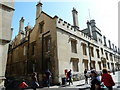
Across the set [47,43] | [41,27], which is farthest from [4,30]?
[41,27]

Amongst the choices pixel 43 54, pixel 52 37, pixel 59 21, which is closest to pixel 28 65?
pixel 43 54

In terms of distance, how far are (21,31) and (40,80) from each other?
14005 mm

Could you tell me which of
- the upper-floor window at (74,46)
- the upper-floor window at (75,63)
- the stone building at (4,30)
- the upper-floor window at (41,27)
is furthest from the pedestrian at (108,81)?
the upper-floor window at (41,27)

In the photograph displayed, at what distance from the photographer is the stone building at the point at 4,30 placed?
897cm

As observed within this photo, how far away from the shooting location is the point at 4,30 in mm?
9539

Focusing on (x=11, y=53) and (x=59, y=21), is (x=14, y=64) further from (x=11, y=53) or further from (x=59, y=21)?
(x=59, y=21)

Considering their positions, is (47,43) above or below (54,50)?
above

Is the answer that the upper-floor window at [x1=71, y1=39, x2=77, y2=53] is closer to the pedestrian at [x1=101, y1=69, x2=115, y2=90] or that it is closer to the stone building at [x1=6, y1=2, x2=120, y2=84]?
the stone building at [x1=6, y1=2, x2=120, y2=84]

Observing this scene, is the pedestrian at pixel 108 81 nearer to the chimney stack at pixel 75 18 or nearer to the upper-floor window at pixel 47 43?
the upper-floor window at pixel 47 43

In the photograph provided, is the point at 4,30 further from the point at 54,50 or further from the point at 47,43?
the point at 47,43

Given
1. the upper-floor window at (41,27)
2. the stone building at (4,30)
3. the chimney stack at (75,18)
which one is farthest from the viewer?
the chimney stack at (75,18)

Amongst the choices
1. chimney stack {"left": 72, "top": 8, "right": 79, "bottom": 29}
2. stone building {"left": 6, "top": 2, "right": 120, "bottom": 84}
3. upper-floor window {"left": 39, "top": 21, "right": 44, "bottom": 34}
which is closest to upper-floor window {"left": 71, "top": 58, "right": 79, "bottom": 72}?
stone building {"left": 6, "top": 2, "right": 120, "bottom": 84}

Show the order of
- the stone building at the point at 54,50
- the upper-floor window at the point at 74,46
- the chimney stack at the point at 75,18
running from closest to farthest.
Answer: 1. the stone building at the point at 54,50
2. the upper-floor window at the point at 74,46
3. the chimney stack at the point at 75,18

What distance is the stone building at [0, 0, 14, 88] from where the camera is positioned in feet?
29.4
